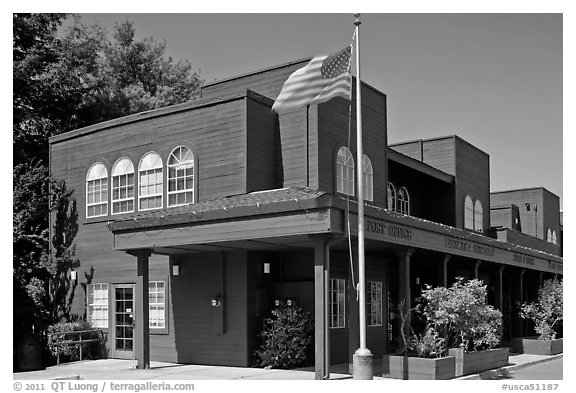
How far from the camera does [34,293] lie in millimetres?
22453

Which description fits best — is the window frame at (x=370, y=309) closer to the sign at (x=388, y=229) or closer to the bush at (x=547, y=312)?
the sign at (x=388, y=229)

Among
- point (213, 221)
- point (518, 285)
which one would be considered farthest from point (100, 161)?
point (518, 285)

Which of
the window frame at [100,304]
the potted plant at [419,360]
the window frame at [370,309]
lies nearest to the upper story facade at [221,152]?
the window frame at [100,304]

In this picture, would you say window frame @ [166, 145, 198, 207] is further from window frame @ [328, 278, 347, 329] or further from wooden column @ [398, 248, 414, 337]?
wooden column @ [398, 248, 414, 337]

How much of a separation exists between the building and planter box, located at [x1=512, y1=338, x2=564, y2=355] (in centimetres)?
143

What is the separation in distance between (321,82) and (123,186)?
8299 mm

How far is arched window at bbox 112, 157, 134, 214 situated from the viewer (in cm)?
2120

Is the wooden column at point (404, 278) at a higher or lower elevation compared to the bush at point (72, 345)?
higher

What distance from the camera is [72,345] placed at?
20.8m

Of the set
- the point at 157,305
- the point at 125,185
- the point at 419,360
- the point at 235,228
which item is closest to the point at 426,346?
the point at 419,360

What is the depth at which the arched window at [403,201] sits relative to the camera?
27.8 m

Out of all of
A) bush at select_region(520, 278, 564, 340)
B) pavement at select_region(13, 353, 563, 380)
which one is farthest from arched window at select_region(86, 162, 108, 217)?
bush at select_region(520, 278, 564, 340)

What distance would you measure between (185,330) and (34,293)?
5.91 metres

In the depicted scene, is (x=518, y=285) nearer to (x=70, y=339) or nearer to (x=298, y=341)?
(x=298, y=341)
